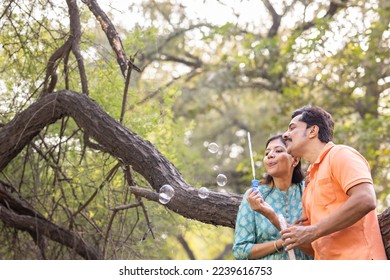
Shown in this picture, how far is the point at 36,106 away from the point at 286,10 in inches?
264

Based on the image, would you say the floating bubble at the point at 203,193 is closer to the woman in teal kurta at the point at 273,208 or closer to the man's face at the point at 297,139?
the woman in teal kurta at the point at 273,208

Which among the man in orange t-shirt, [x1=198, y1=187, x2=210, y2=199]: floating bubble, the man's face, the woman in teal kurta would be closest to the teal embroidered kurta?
the woman in teal kurta

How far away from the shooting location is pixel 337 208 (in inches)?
108

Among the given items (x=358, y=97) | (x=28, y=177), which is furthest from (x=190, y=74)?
(x=28, y=177)

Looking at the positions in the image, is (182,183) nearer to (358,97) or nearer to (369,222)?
(369,222)

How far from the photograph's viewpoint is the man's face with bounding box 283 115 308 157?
9.89ft

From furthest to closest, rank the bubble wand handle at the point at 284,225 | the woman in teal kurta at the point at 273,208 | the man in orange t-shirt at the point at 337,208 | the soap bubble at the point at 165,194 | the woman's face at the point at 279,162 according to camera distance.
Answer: the soap bubble at the point at 165,194 < the woman's face at the point at 279,162 < the woman in teal kurta at the point at 273,208 < the bubble wand handle at the point at 284,225 < the man in orange t-shirt at the point at 337,208

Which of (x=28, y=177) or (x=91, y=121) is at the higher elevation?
(x=28, y=177)

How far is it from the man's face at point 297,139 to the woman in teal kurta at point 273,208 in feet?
0.61

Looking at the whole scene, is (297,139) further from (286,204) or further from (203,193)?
(203,193)

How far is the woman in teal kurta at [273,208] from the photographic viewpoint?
9.93ft

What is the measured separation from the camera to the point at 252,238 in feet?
10.0

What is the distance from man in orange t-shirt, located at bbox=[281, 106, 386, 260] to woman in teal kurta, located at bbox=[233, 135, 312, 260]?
13 cm

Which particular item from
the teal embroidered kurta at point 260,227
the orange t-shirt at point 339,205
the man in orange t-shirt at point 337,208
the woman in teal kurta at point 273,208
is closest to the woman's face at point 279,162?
the woman in teal kurta at point 273,208
